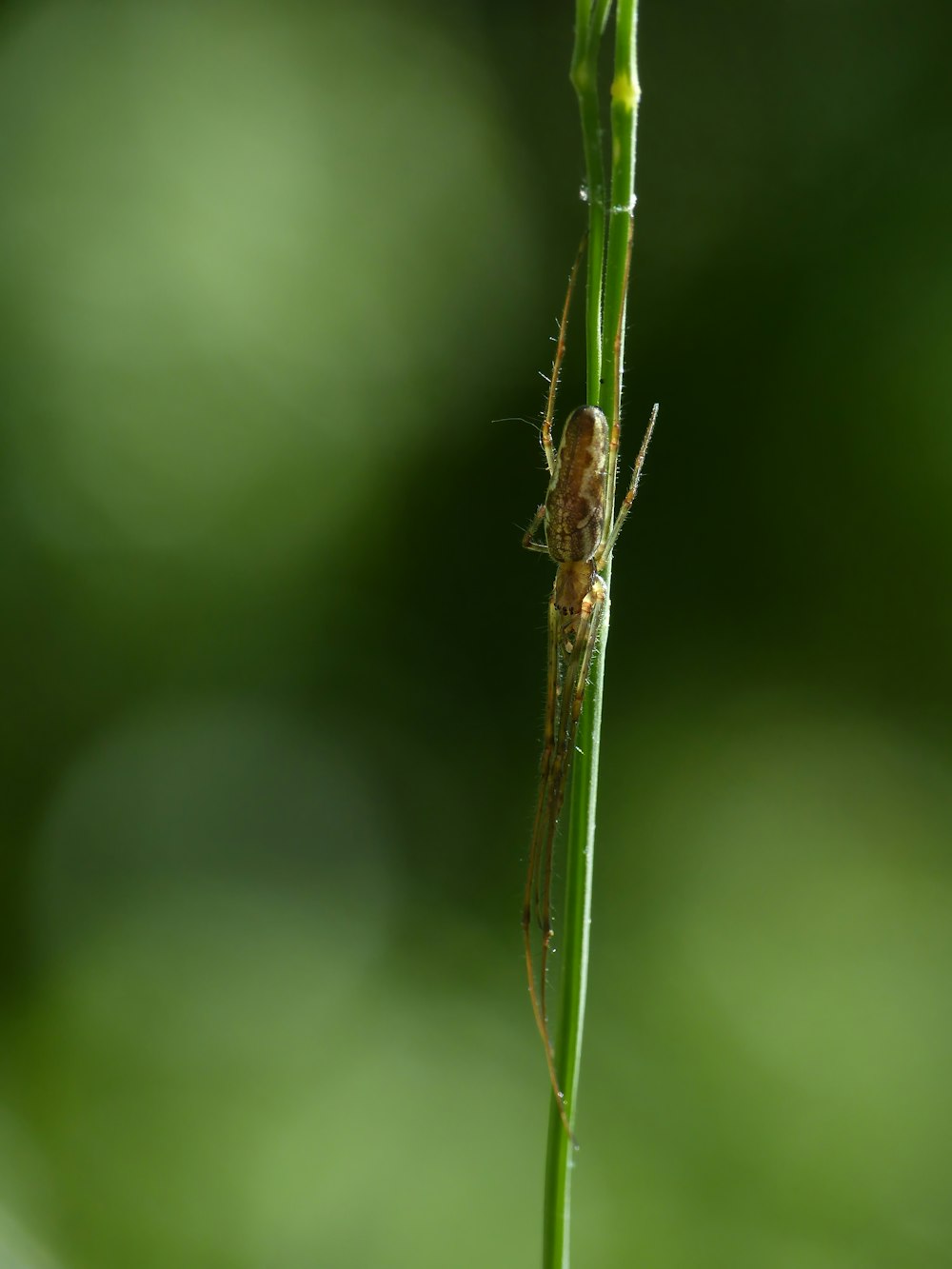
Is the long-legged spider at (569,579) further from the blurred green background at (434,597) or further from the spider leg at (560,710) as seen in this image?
the blurred green background at (434,597)

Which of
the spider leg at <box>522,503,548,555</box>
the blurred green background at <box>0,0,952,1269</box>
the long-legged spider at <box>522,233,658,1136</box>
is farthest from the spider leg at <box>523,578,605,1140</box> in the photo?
the blurred green background at <box>0,0,952,1269</box>

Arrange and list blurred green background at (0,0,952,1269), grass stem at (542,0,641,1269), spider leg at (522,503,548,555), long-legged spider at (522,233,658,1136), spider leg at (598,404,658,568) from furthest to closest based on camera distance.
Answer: blurred green background at (0,0,952,1269) < spider leg at (522,503,548,555) < long-legged spider at (522,233,658,1136) < spider leg at (598,404,658,568) < grass stem at (542,0,641,1269)

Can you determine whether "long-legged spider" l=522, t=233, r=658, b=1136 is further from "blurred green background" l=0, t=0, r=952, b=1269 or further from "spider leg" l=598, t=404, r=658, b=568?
"blurred green background" l=0, t=0, r=952, b=1269

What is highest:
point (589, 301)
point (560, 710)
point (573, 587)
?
point (589, 301)

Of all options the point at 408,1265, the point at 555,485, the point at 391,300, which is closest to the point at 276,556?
the point at 391,300

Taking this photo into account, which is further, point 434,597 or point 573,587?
point 434,597

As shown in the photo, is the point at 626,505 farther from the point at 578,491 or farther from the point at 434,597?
the point at 434,597

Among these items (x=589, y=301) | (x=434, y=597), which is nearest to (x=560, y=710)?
(x=589, y=301)
